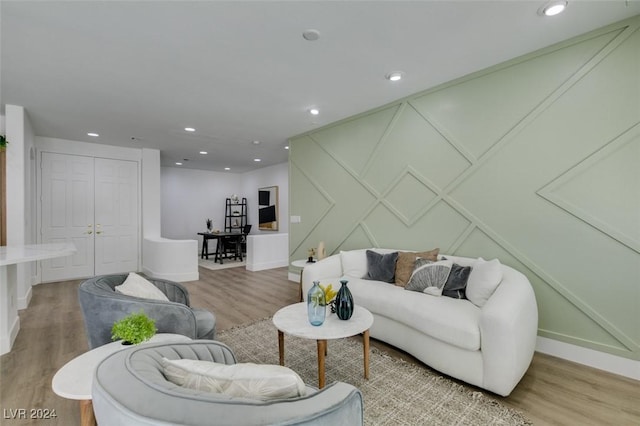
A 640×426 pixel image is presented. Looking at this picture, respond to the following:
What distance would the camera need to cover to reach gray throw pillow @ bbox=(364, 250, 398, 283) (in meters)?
3.29

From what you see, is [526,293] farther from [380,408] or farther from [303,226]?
[303,226]

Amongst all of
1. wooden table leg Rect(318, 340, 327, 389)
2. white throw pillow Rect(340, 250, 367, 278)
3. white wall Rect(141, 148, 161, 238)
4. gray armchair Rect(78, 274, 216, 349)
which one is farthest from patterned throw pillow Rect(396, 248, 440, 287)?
white wall Rect(141, 148, 161, 238)

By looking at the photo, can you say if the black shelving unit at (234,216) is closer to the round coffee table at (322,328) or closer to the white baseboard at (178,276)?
the white baseboard at (178,276)

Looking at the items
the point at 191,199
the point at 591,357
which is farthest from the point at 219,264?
the point at 591,357

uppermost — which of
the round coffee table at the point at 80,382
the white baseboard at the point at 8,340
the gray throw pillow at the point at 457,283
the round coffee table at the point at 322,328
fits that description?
the gray throw pillow at the point at 457,283

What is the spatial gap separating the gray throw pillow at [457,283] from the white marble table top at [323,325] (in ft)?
2.98

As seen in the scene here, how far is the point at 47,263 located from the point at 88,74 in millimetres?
4321

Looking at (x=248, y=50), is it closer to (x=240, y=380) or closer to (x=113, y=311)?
(x=113, y=311)

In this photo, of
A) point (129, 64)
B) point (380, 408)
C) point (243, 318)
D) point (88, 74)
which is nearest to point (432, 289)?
point (380, 408)

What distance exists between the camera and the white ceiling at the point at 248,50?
2.10m

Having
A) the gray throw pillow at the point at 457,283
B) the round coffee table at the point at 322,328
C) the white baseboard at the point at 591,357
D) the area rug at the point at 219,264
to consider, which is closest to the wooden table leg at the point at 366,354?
the round coffee table at the point at 322,328

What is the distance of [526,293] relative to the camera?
2.29 metres

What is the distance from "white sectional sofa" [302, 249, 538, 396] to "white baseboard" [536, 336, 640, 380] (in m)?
0.46

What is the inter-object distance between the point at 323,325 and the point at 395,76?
103 inches
